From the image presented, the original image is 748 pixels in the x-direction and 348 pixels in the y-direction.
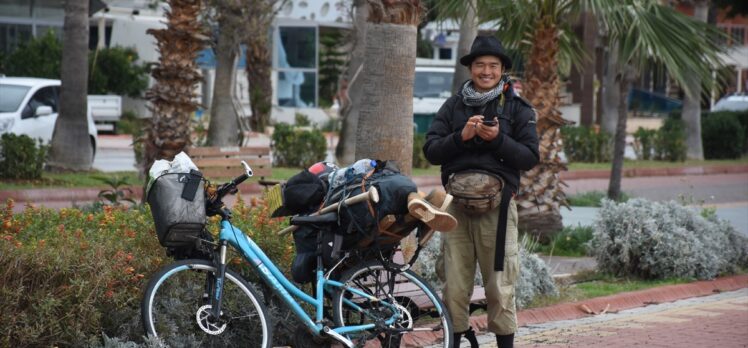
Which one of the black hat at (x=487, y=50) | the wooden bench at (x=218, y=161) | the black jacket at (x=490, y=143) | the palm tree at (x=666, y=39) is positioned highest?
the palm tree at (x=666, y=39)

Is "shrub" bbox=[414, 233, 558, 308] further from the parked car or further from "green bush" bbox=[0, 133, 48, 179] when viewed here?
the parked car

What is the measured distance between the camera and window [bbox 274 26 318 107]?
132ft

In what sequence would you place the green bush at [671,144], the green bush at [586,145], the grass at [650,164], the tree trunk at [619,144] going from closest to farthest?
the tree trunk at [619,144], the grass at [650,164], the green bush at [586,145], the green bush at [671,144]

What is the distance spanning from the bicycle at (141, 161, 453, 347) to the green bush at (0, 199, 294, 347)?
8.2 inches

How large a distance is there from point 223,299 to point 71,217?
2.39 m

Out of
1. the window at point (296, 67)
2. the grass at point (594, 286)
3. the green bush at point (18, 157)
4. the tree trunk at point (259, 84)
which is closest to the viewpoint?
the grass at point (594, 286)

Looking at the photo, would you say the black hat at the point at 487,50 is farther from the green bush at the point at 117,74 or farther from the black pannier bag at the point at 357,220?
the green bush at the point at 117,74

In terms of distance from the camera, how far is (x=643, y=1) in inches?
502

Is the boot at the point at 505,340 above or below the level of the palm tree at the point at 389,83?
below

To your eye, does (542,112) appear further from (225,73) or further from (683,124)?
(683,124)

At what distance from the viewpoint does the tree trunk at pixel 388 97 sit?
920cm

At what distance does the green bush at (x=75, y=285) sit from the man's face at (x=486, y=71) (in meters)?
1.65

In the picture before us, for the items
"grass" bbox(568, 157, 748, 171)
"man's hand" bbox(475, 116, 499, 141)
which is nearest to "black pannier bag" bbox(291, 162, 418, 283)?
"man's hand" bbox(475, 116, 499, 141)

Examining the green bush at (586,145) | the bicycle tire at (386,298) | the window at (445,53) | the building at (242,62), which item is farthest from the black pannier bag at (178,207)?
the window at (445,53)
